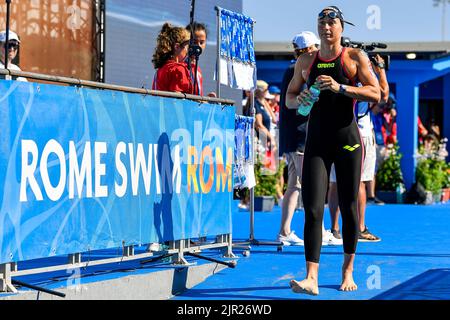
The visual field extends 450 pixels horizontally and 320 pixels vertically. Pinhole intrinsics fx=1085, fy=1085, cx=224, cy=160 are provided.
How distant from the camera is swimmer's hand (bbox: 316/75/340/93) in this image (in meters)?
7.80

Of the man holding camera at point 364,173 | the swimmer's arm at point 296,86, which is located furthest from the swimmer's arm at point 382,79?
the swimmer's arm at point 296,86

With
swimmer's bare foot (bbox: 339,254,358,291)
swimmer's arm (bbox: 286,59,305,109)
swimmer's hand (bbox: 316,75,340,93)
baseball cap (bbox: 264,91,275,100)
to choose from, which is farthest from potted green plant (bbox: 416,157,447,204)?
swimmer's hand (bbox: 316,75,340,93)

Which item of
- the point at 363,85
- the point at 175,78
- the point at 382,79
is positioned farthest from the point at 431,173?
the point at 363,85

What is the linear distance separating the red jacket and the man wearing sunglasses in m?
1.83

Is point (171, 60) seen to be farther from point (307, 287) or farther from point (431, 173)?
point (431, 173)

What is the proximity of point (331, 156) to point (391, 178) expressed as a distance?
12.7 meters

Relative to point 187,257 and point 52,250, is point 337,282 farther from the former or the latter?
point 52,250

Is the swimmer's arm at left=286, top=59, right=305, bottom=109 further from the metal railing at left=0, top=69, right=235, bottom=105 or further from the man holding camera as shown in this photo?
the man holding camera

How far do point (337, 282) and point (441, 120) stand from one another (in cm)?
2541

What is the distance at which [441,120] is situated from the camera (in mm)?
33062
